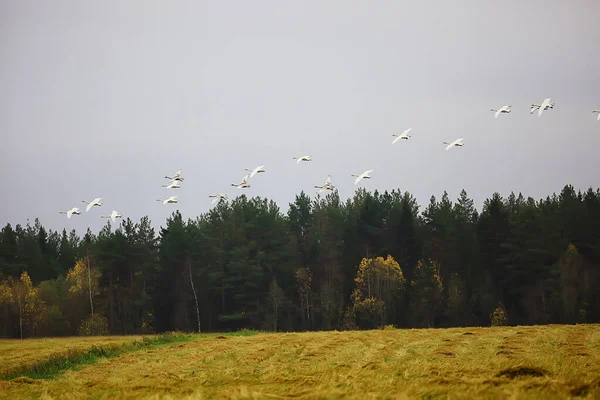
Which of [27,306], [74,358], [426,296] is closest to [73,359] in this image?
[74,358]

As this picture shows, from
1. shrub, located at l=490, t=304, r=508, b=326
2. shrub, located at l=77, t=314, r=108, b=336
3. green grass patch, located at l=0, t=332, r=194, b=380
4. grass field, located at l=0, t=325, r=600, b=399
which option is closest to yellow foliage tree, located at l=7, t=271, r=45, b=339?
shrub, located at l=77, t=314, r=108, b=336

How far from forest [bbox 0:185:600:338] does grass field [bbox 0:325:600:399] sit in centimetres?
3431

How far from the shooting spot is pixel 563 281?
7031 cm

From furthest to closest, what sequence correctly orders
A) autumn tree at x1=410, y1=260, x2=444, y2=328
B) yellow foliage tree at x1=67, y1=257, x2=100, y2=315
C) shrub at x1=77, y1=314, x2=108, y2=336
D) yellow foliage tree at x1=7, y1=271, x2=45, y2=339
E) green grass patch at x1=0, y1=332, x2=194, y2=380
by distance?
1. yellow foliage tree at x1=7, y1=271, x2=45, y2=339
2. yellow foliage tree at x1=67, y1=257, x2=100, y2=315
3. shrub at x1=77, y1=314, x2=108, y2=336
4. autumn tree at x1=410, y1=260, x2=444, y2=328
5. green grass patch at x1=0, y1=332, x2=194, y2=380

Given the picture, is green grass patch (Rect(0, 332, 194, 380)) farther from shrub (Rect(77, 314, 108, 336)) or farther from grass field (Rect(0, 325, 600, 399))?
shrub (Rect(77, 314, 108, 336))

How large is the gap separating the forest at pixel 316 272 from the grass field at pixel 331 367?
34.3m

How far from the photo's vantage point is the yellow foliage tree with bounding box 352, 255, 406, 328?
77.4 metres

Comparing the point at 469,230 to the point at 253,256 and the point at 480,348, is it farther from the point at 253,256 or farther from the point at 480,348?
the point at 480,348

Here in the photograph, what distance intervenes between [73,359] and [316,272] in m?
54.1

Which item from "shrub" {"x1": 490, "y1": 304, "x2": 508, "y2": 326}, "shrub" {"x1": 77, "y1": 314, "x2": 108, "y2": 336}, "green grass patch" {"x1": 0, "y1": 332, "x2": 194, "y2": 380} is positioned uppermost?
"shrub" {"x1": 77, "y1": 314, "x2": 108, "y2": 336}

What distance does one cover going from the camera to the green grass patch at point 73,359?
32.9m

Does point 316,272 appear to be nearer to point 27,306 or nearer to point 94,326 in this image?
point 94,326

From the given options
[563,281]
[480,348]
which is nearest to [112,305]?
[563,281]

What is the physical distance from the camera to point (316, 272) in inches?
3499
